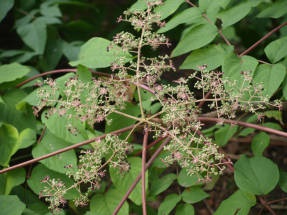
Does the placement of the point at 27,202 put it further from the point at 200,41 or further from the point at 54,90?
the point at 200,41

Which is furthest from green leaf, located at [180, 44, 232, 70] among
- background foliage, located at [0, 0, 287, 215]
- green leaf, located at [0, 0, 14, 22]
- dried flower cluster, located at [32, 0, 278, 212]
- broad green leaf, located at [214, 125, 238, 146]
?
green leaf, located at [0, 0, 14, 22]

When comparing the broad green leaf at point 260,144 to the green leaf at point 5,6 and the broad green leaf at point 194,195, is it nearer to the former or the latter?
the broad green leaf at point 194,195

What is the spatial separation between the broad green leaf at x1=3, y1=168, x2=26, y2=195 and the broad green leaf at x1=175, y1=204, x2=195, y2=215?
0.65 meters

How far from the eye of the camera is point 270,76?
1.56m

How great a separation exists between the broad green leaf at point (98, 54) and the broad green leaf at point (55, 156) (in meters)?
0.33

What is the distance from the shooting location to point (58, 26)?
2.97 meters

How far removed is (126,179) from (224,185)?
1.31 meters

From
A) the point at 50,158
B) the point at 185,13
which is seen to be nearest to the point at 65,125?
the point at 50,158

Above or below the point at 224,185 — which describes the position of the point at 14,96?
above

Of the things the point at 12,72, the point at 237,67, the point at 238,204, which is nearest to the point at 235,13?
the point at 237,67

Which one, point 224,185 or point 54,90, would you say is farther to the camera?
point 224,185

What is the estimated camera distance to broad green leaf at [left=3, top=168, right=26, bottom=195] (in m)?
1.76

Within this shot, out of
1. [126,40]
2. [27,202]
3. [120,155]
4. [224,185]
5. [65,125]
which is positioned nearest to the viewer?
[120,155]

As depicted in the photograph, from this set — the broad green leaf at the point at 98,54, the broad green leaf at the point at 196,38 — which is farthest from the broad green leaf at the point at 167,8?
the broad green leaf at the point at 98,54
